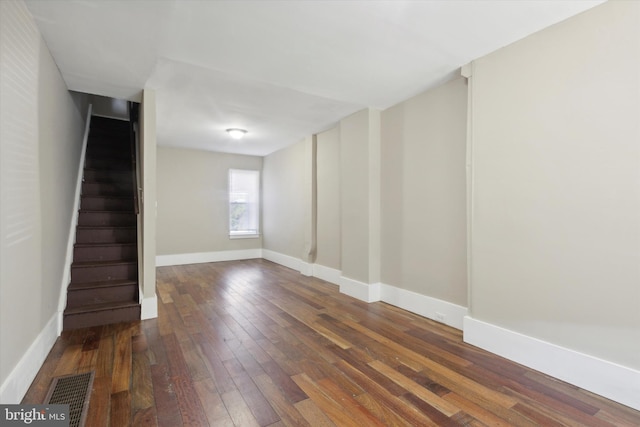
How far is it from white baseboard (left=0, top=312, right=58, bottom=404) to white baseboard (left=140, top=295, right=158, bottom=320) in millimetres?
692

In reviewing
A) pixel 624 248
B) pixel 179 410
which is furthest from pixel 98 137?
pixel 624 248

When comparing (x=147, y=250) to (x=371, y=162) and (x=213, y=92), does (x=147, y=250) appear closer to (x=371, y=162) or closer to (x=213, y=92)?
(x=213, y=92)

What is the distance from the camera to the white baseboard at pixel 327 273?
4611 mm

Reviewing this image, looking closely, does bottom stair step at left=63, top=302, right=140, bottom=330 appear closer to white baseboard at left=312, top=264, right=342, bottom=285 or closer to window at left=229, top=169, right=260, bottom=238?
white baseboard at left=312, top=264, right=342, bottom=285

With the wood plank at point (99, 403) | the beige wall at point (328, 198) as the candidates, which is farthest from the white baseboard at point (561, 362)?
the wood plank at point (99, 403)

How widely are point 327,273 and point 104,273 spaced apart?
2.92 m

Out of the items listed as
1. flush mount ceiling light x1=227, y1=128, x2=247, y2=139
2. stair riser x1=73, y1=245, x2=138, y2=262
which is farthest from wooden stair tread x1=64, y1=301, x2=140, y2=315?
flush mount ceiling light x1=227, y1=128, x2=247, y2=139

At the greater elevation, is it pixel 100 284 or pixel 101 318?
pixel 100 284

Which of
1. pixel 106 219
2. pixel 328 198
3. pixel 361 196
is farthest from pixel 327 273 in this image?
pixel 106 219

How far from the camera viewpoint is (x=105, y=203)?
401 centimetres

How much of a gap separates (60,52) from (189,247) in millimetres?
4320

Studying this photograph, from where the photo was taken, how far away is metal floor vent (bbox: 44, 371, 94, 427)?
5.32 ft

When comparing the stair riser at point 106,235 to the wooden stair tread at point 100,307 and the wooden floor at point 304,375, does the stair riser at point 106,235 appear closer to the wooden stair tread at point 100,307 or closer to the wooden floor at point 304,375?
the wooden stair tread at point 100,307

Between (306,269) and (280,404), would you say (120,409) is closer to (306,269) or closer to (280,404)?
(280,404)
